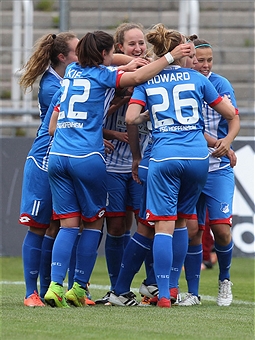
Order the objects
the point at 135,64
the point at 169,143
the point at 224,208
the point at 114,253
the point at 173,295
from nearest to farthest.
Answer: the point at 169,143 < the point at 135,64 < the point at 173,295 < the point at 224,208 < the point at 114,253

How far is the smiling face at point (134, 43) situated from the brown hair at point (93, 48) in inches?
24.5

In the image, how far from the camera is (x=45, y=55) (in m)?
5.25

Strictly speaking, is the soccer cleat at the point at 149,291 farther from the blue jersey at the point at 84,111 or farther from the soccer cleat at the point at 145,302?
the blue jersey at the point at 84,111

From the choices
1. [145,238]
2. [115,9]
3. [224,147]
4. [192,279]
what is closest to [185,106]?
[224,147]

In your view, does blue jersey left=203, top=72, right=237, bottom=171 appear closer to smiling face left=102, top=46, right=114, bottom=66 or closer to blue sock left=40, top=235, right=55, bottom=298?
smiling face left=102, top=46, right=114, bottom=66

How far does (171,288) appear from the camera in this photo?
5.12m

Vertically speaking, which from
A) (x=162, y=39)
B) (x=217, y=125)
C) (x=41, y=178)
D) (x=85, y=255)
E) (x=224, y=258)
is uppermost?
(x=162, y=39)

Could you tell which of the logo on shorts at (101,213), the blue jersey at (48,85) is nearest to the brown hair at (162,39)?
the blue jersey at (48,85)

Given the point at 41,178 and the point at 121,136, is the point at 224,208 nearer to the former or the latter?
the point at 121,136

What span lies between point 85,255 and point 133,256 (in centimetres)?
35

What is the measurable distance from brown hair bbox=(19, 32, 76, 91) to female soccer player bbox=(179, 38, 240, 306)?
97cm

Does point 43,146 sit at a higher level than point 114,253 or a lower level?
higher

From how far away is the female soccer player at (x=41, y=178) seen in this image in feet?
16.8

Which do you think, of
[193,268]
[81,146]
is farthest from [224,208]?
[81,146]
